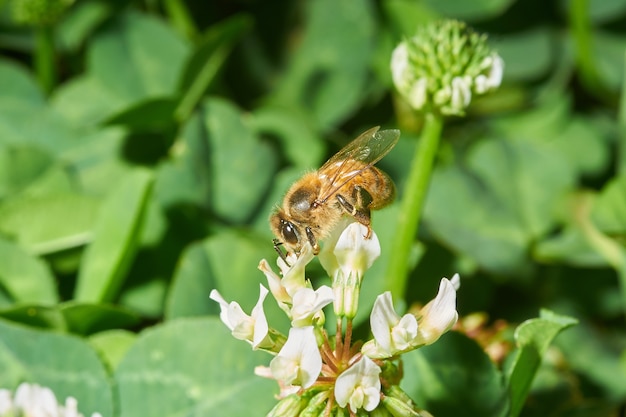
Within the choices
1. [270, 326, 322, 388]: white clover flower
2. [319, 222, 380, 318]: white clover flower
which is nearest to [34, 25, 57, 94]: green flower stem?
[319, 222, 380, 318]: white clover flower

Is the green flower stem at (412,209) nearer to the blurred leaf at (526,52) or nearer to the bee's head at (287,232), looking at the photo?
the bee's head at (287,232)

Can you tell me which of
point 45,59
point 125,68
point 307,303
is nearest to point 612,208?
point 307,303

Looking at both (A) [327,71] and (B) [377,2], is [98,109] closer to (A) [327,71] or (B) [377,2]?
(A) [327,71]

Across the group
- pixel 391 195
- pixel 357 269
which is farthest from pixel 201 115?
pixel 357 269

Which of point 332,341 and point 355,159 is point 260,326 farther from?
point 355,159

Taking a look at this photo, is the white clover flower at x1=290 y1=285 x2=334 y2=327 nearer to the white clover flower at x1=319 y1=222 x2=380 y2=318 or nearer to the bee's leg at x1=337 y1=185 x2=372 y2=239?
the white clover flower at x1=319 y1=222 x2=380 y2=318
